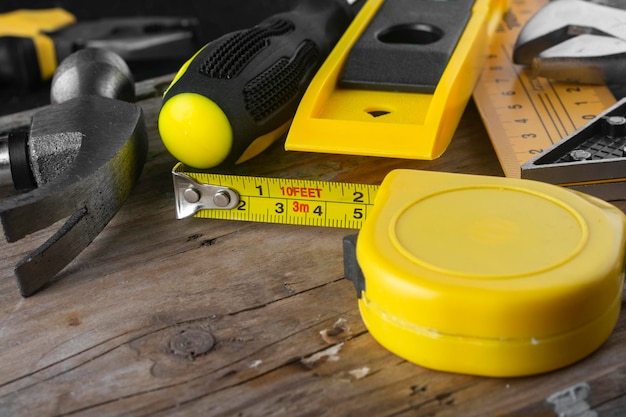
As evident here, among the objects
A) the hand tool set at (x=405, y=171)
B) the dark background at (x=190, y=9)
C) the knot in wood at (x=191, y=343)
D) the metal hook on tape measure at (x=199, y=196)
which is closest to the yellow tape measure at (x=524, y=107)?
the hand tool set at (x=405, y=171)

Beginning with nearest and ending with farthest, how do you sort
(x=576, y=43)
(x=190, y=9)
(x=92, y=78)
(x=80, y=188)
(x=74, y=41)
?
1. (x=80, y=188)
2. (x=92, y=78)
3. (x=576, y=43)
4. (x=74, y=41)
5. (x=190, y=9)

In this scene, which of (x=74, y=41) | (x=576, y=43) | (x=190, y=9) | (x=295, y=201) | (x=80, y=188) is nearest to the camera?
(x=80, y=188)

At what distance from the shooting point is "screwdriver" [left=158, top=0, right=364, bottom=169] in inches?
49.1

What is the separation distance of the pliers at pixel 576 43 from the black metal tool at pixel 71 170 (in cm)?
68

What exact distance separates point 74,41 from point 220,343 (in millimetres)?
1300

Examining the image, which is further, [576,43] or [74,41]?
[74,41]

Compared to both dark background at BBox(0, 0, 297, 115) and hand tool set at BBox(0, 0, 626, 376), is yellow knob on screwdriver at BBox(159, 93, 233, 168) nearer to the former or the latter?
hand tool set at BBox(0, 0, 626, 376)

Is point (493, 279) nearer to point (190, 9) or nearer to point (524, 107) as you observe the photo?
point (524, 107)

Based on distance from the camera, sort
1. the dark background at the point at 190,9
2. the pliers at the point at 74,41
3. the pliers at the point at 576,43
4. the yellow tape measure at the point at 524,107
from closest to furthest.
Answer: the yellow tape measure at the point at 524,107 → the pliers at the point at 576,43 → the pliers at the point at 74,41 → the dark background at the point at 190,9

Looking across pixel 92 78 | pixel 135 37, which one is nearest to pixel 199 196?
pixel 92 78

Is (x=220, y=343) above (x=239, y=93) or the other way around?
the other way around

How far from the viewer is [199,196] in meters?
1.29

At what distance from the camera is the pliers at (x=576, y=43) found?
152cm

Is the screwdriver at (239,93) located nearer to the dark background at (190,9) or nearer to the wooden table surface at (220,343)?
the wooden table surface at (220,343)
